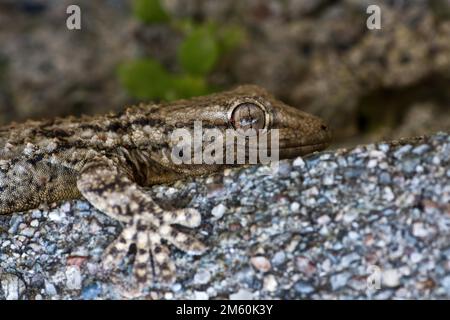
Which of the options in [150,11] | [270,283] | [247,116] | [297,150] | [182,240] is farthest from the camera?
[150,11]

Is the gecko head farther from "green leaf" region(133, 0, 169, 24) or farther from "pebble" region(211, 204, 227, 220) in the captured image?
"green leaf" region(133, 0, 169, 24)

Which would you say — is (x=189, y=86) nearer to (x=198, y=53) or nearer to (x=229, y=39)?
(x=198, y=53)

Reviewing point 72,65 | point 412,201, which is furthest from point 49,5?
point 412,201

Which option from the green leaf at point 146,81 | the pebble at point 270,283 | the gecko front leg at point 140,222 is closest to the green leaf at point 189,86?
the green leaf at point 146,81

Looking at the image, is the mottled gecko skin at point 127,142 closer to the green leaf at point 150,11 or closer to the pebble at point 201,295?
the pebble at point 201,295

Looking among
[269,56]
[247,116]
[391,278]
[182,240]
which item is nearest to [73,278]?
[182,240]

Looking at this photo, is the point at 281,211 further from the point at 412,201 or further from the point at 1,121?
the point at 1,121
